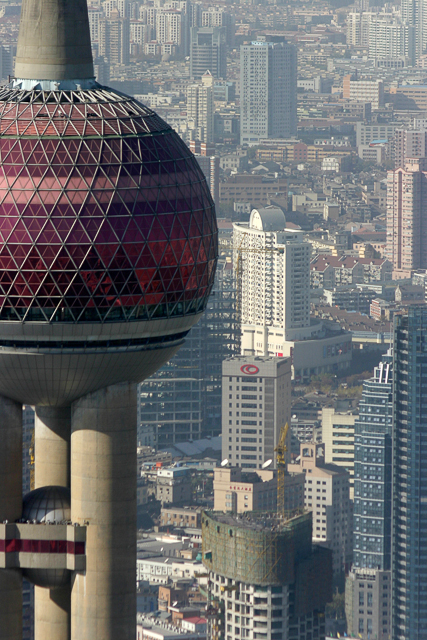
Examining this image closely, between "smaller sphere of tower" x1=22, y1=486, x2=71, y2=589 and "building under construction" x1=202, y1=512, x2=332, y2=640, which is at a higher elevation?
"smaller sphere of tower" x1=22, y1=486, x2=71, y2=589

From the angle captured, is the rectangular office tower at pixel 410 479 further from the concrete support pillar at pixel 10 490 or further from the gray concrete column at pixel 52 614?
the concrete support pillar at pixel 10 490

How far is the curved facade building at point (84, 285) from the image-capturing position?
37406mm

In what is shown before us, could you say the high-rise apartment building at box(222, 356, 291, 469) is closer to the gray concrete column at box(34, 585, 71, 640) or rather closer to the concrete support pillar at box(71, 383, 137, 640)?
the gray concrete column at box(34, 585, 71, 640)

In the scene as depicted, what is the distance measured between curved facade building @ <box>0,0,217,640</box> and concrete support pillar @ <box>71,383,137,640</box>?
28mm

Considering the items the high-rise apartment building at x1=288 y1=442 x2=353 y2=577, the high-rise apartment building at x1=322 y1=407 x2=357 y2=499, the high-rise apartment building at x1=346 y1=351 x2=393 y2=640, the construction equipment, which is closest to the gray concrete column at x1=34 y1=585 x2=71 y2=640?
the construction equipment

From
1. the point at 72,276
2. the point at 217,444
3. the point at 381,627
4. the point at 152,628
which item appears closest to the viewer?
the point at 72,276

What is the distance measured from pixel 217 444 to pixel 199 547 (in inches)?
1909

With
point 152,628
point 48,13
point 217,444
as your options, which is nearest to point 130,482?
point 48,13

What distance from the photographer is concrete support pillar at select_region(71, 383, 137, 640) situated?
3956 centimetres

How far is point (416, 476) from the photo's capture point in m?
148

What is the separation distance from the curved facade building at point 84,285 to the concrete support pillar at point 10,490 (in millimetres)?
35

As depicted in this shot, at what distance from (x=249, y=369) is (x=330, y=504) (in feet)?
82.2

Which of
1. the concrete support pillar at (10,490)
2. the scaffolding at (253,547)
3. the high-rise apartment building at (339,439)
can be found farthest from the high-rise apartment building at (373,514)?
the concrete support pillar at (10,490)

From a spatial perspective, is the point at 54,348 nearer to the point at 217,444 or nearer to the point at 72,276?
the point at 72,276
